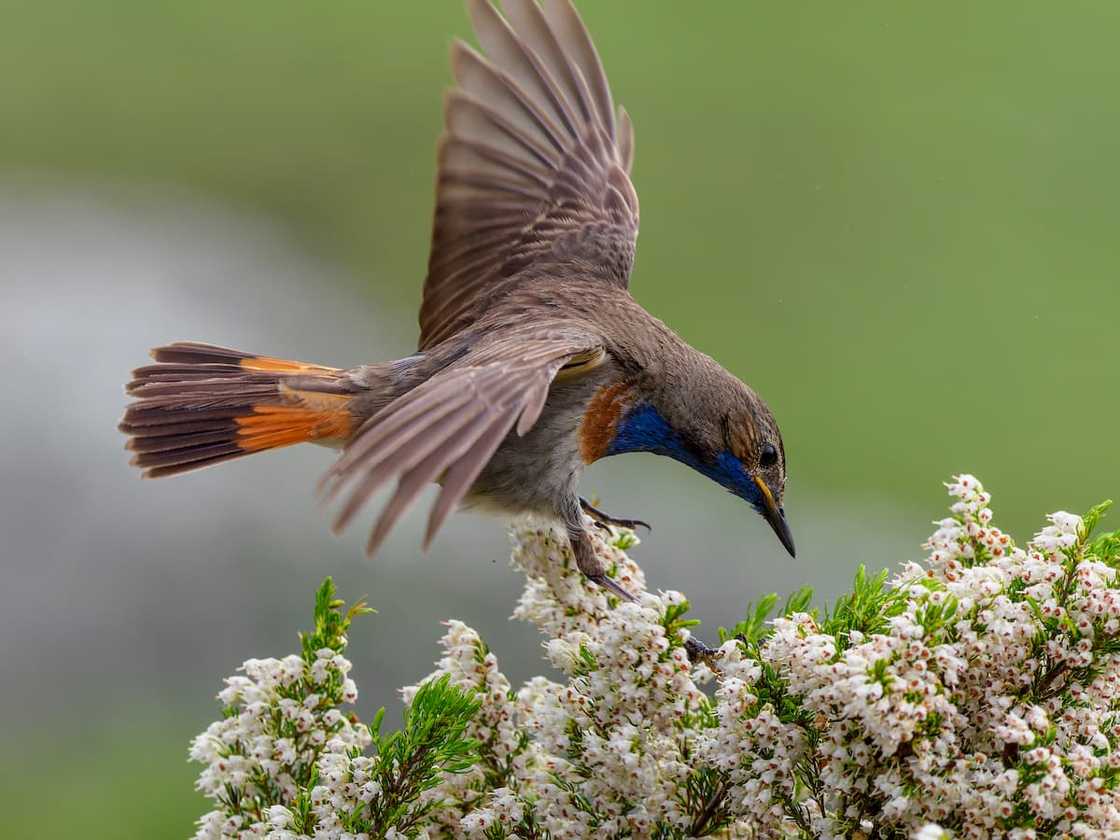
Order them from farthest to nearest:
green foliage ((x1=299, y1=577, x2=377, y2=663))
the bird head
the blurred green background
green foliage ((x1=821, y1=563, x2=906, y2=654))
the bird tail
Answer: the blurred green background < the bird head < the bird tail < green foliage ((x1=299, y1=577, x2=377, y2=663)) < green foliage ((x1=821, y1=563, x2=906, y2=654))

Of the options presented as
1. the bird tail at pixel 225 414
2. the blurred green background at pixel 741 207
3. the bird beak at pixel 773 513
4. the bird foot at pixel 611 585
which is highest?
the blurred green background at pixel 741 207

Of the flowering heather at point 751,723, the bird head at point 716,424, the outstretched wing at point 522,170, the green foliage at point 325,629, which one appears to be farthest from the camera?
the outstretched wing at point 522,170

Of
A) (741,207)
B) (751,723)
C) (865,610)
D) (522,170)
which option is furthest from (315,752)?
(741,207)

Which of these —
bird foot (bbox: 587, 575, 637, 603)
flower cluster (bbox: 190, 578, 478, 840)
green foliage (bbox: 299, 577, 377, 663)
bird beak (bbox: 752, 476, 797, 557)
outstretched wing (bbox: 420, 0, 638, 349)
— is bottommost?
flower cluster (bbox: 190, 578, 478, 840)

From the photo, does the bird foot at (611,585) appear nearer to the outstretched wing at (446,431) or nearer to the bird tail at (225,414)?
the outstretched wing at (446,431)

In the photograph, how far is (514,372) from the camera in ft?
9.29

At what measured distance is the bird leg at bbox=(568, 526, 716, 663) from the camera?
2.67m

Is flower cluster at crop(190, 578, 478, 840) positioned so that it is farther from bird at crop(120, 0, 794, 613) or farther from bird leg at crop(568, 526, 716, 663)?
bird leg at crop(568, 526, 716, 663)

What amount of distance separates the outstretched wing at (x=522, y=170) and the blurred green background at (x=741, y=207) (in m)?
2.01

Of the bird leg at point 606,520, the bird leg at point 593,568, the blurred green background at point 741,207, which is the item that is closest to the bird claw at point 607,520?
the bird leg at point 606,520

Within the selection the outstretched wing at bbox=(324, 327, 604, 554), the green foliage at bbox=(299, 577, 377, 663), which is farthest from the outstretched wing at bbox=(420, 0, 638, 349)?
the green foliage at bbox=(299, 577, 377, 663)

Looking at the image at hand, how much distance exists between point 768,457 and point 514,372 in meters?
1.05

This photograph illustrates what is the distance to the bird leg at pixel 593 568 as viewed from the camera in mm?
2672

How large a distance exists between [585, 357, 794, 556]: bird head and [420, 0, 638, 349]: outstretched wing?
24.6 inches
